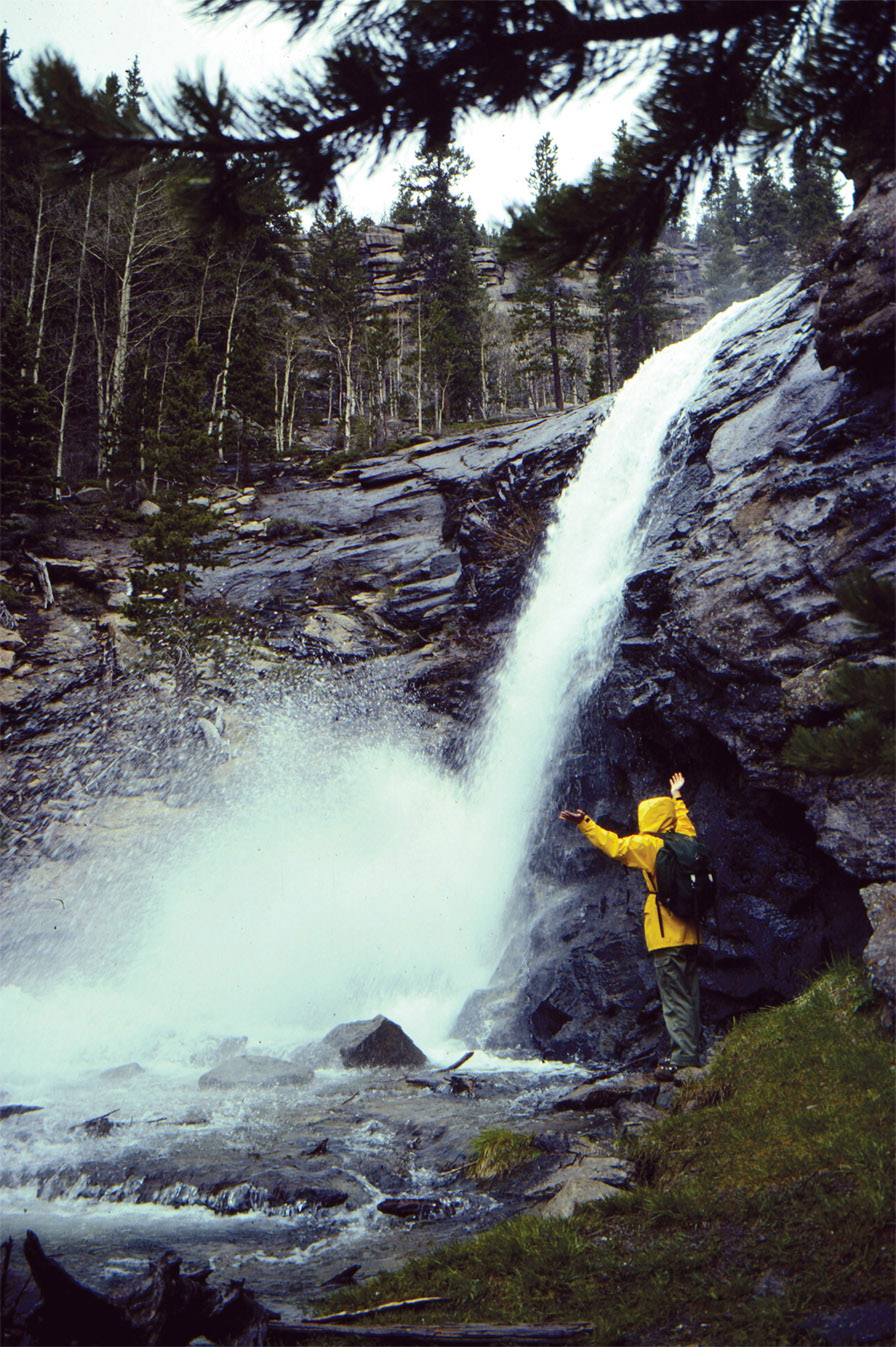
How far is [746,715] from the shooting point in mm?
10359

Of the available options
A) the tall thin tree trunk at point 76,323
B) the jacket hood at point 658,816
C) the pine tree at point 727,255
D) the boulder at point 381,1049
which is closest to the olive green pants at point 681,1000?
the jacket hood at point 658,816

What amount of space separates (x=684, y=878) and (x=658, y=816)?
0.74 meters

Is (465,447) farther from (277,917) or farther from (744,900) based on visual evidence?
(744,900)

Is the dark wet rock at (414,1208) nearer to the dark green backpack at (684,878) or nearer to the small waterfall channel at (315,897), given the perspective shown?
the small waterfall channel at (315,897)

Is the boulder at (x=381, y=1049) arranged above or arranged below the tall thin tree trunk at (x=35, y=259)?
below

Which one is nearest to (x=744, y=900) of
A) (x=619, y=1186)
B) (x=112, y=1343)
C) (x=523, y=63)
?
(x=619, y=1186)

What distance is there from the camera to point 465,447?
31.8m

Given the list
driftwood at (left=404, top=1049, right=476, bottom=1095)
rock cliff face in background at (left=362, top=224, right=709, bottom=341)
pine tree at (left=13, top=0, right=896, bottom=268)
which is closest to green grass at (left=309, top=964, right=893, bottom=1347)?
driftwood at (left=404, top=1049, right=476, bottom=1095)

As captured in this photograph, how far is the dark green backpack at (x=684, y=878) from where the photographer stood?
8203 mm

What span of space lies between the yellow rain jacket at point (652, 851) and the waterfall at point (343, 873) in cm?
487

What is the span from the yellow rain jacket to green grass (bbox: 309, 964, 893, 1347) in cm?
201

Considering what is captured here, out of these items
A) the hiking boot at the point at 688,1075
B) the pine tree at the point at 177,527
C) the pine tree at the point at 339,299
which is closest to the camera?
the hiking boot at the point at 688,1075

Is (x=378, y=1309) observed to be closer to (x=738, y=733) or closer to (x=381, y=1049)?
(x=381, y=1049)

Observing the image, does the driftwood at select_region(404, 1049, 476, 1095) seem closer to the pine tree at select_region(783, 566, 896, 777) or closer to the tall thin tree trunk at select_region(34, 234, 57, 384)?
the pine tree at select_region(783, 566, 896, 777)
